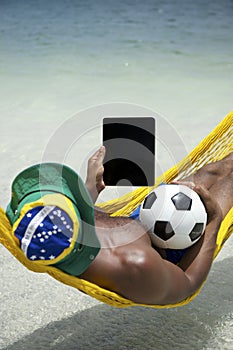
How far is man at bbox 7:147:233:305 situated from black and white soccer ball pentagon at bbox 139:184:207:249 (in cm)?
4

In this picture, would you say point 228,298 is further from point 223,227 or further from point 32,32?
point 32,32

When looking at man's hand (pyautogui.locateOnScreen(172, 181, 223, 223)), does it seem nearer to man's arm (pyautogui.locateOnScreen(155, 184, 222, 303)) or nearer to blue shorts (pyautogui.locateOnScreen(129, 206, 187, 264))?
man's arm (pyautogui.locateOnScreen(155, 184, 222, 303))

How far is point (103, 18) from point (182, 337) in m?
7.19

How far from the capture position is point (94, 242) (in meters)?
1.51

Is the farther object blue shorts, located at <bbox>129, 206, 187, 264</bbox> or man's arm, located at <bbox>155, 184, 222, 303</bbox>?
blue shorts, located at <bbox>129, 206, 187, 264</bbox>

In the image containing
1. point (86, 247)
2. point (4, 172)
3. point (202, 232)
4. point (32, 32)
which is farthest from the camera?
point (32, 32)

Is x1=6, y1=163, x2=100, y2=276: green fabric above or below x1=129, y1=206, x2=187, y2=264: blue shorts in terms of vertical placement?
above

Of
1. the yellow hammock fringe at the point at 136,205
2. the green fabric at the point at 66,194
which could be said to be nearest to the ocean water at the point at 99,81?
the yellow hammock fringe at the point at 136,205

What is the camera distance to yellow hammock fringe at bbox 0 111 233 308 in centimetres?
153

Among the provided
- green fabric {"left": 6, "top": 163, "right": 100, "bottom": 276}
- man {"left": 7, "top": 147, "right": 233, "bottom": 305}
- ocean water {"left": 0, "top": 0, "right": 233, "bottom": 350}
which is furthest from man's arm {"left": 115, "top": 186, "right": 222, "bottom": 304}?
ocean water {"left": 0, "top": 0, "right": 233, "bottom": 350}

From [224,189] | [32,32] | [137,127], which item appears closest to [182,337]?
[224,189]

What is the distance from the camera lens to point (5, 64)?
6156 mm

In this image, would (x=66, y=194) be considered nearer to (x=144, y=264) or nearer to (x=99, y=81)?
(x=144, y=264)

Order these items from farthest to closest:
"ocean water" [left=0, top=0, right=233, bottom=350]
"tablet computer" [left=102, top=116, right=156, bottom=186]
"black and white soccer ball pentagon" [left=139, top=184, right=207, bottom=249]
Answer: "ocean water" [left=0, top=0, right=233, bottom=350] → "tablet computer" [left=102, top=116, right=156, bottom=186] → "black and white soccer ball pentagon" [left=139, top=184, right=207, bottom=249]
